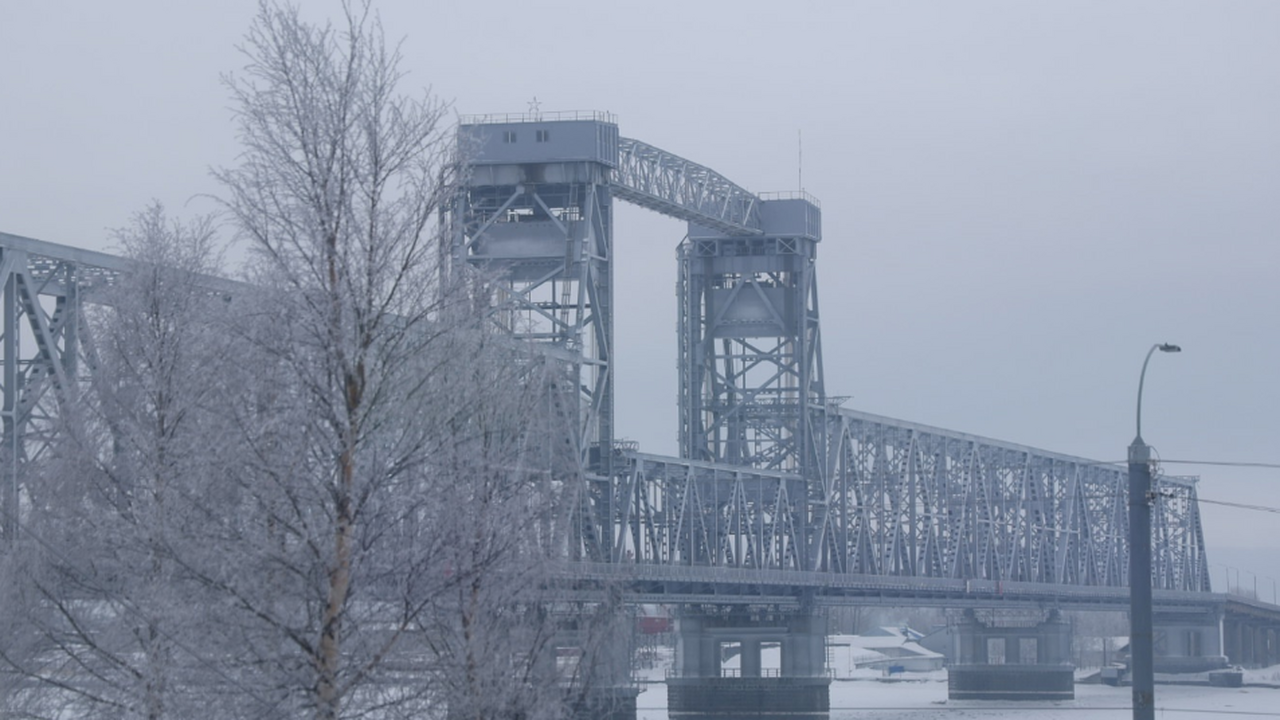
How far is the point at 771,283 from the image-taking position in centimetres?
9881

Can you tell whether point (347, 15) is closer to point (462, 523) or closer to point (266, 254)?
point (266, 254)

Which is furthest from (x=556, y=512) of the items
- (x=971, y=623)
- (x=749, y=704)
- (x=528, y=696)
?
(x=971, y=623)

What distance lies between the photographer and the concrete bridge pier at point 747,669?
9444 cm


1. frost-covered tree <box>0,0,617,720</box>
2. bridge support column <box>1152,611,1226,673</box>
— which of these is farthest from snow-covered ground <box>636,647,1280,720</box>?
frost-covered tree <box>0,0,617,720</box>

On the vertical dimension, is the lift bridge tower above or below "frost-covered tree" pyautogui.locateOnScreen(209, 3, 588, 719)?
above

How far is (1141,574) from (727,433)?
71150mm

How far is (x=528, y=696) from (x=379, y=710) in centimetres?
642

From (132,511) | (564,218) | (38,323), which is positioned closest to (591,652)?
(132,511)

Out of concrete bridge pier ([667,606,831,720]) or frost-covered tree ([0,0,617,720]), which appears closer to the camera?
frost-covered tree ([0,0,617,720])

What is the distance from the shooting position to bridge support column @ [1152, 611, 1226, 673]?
539ft

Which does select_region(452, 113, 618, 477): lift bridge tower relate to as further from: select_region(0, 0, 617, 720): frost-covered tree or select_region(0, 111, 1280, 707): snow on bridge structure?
select_region(0, 0, 617, 720): frost-covered tree

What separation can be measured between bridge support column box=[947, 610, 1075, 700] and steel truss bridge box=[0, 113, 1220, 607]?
3548 mm

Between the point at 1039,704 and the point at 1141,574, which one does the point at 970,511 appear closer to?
the point at 1039,704

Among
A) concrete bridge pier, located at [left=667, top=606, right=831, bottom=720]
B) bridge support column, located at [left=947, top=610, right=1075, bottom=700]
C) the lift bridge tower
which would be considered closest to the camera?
the lift bridge tower
